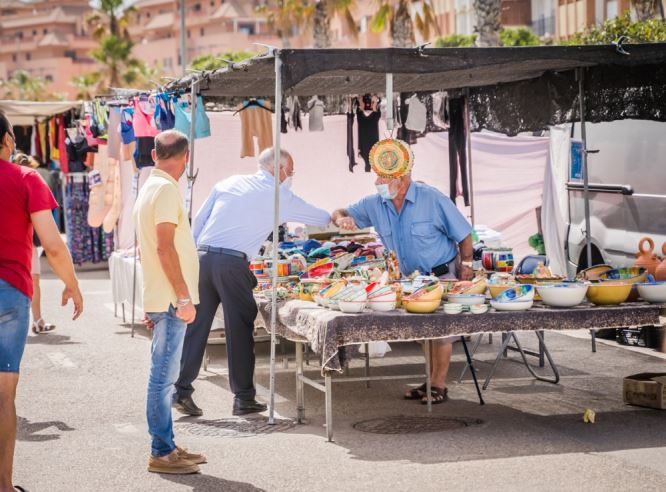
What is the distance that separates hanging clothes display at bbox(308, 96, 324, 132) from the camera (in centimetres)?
1262

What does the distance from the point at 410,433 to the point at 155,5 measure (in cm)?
11617

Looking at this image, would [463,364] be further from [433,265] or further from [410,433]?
[410,433]

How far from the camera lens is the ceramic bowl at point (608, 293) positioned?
296 inches

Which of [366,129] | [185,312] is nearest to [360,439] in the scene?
[185,312]

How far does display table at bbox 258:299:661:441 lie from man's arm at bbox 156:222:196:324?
1.07m

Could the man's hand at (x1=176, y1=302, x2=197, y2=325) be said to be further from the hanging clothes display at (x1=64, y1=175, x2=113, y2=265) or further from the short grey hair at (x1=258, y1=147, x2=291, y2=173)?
the hanging clothes display at (x1=64, y1=175, x2=113, y2=265)

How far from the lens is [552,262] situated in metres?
13.2

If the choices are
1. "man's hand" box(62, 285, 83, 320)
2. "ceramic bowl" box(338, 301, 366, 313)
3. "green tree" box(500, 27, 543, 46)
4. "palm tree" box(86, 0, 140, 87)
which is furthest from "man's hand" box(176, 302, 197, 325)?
"palm tree" box(86, 0, 140, 87)

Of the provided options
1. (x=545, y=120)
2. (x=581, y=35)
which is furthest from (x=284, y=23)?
(x=545, y=120)

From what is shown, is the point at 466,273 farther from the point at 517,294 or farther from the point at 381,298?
the point at 381,298

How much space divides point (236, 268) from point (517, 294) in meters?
2.04

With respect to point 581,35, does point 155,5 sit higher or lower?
higher

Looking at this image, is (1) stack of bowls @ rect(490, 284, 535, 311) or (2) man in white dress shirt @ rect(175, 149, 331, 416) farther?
(2) man in white dress shirt @ rect(175, 149, 331, 416)

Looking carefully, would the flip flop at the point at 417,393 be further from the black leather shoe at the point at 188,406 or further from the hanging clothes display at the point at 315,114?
the hanging clothes display at the point at 315,114
